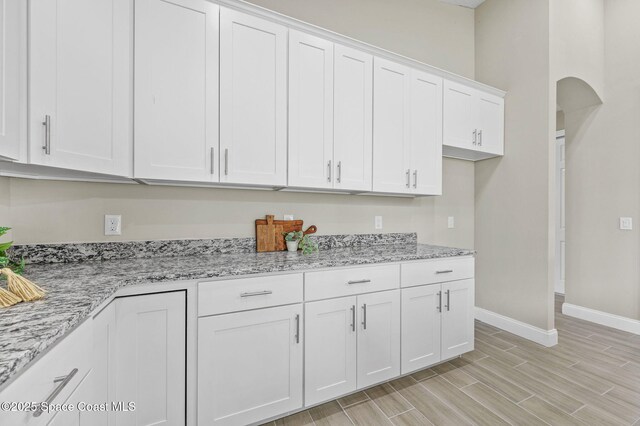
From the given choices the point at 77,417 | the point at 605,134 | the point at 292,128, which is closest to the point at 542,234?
the point at 605,134

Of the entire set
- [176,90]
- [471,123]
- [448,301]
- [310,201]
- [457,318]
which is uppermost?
[471,123]

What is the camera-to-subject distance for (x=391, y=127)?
238cm

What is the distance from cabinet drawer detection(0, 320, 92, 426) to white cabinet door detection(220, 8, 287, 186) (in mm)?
1066

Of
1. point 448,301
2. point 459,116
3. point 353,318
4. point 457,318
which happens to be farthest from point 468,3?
point 353,318

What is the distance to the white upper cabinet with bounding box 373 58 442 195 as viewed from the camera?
2.33 m

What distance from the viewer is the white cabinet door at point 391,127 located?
2316mm

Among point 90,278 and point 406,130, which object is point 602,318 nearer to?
point 406,130

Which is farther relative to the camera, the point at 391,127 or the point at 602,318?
the point at 602,318

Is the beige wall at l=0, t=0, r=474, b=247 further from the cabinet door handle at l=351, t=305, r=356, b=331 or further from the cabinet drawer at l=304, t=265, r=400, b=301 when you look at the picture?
the cabinet door handle at l=351, t=305, r=356, b=331

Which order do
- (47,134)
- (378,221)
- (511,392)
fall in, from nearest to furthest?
(47,134) < (511,392) < (378,221)

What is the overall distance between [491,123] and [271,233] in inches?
98.6

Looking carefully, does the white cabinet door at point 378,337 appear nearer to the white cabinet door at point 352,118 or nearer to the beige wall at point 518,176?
the white cabinet door at point 352,118

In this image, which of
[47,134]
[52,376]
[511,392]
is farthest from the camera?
→ [511,392]

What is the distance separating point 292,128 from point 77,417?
5.61 feet
